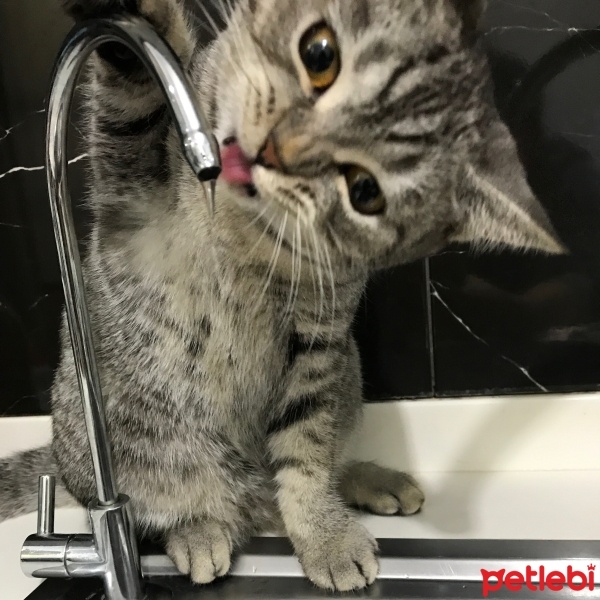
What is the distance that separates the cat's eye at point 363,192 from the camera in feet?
2.29

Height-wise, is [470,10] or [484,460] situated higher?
[470,10]

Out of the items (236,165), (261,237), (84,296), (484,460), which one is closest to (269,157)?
(236,165)

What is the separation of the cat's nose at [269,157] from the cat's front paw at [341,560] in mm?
510

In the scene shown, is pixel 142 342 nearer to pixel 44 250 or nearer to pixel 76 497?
pixel 76 497

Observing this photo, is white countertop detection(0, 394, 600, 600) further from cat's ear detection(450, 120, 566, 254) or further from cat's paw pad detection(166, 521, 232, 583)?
cat's ear detection(450, 120, 566, 254)

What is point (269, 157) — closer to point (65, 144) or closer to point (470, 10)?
point (65, 144)

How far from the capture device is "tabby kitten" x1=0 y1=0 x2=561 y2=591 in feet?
2.19

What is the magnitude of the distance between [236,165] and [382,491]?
608mm

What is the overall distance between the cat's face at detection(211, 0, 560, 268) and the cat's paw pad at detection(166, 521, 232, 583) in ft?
1.44

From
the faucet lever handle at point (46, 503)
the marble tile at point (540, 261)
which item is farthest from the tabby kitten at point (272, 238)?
the marble tile at point (540, 261)

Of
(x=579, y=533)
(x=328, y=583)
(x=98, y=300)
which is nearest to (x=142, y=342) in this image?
(x=98, y=300)

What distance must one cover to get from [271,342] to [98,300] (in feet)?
0.85

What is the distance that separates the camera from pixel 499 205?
29.4 inches

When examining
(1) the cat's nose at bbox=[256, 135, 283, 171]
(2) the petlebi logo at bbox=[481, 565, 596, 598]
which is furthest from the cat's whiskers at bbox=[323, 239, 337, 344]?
(2) the petlebi logo at bbox=[481, 565, 596, 598]
